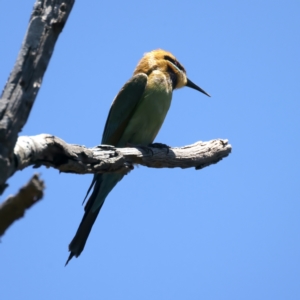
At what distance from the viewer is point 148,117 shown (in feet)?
16.4

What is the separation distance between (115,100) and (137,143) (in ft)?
1.66

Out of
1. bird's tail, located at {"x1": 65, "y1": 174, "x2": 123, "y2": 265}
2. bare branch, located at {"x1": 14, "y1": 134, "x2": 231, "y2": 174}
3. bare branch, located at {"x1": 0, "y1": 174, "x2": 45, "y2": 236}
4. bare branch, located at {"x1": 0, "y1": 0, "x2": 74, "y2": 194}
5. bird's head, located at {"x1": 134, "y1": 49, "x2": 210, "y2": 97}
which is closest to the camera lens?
bare branch, located at {"x1": 0, "y1": 174, "x2": 45, "y2": 236}

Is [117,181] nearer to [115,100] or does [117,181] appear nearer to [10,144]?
[115,100]

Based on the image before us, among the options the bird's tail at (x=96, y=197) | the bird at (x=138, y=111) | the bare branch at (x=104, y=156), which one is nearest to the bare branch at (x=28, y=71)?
the bare branch at (x=104, y=156)

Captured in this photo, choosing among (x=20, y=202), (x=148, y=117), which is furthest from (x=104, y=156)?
(x=20, y=202)

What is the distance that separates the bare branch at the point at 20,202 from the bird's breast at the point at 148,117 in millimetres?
3479

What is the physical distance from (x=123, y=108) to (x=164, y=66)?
0.73 metres

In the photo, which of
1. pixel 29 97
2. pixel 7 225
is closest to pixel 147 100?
pixel 29 97

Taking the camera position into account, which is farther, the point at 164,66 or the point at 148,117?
the point at 164,66

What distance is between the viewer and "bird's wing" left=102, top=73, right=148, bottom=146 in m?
5.04

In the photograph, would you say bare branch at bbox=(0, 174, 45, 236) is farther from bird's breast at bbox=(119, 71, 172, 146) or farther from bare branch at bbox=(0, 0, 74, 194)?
bird's breast at bbox=(119, 71, 172, 146)

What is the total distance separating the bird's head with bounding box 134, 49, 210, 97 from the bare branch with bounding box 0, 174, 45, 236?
3.94m

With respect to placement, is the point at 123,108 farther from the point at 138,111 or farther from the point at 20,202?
the point at 20,202

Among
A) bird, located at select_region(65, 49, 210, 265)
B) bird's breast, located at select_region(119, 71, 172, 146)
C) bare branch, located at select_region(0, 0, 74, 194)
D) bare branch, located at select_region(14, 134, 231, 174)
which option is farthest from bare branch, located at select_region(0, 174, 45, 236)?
bird's breast, located at select_region(119, 71, 172, 146)
